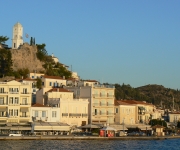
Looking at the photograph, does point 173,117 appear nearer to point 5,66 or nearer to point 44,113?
point 5,66

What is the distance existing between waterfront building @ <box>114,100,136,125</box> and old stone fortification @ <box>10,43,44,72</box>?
71.2ft

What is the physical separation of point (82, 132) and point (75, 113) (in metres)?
3.60

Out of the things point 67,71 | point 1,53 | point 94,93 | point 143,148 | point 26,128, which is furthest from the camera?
point 67,71

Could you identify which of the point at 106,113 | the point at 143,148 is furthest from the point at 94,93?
the point at 143,148

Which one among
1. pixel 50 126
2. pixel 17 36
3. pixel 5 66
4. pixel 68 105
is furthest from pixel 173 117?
pixel 50 126

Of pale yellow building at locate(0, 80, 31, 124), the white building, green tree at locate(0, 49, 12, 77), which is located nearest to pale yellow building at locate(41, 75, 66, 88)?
green tree at locate(0, 49, 12, 77)

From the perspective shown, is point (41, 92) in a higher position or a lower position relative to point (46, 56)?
lower

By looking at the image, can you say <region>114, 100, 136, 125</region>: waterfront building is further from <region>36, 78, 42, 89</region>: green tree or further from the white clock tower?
the white clock tower

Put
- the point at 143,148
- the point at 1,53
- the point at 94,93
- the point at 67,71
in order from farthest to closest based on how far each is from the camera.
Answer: the point at 67,71, the point at 1,53, the point at 94,93, the point at 143,148

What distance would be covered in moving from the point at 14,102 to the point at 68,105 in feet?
32.4

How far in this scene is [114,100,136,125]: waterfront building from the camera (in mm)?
89250

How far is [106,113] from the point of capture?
85.9 metres

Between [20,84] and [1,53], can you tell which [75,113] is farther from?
[1,53]

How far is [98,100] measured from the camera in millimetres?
84750
